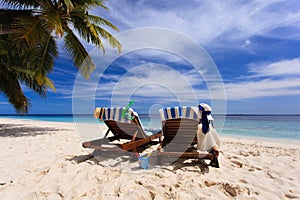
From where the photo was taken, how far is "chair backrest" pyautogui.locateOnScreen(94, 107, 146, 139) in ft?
12.6

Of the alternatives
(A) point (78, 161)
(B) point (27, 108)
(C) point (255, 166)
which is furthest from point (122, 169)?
(B) point (27, 108)

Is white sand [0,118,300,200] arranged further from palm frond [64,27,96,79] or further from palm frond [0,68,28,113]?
palm frond [0,68,28,113]

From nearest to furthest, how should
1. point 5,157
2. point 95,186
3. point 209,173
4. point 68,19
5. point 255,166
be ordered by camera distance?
point 95,186, point 209,173, point 255,166, point 5,157, point 68,19

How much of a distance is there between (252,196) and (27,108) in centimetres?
961

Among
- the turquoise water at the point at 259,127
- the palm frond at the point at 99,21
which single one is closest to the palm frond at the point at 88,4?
the palm frond at the point at 99,21

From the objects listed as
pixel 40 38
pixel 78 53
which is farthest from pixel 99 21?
pixel 40 38

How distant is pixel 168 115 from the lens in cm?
358

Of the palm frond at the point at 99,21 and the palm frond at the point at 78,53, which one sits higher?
the palm frond at the point at 99,21

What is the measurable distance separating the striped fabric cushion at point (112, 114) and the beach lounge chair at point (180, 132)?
0.87 m

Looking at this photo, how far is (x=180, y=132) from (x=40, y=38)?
222 inches

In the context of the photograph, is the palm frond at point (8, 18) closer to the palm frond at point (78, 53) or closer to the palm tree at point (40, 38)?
the palm tree at point (40, 38)

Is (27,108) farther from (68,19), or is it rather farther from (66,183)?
(66,183)

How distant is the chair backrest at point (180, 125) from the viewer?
340cm

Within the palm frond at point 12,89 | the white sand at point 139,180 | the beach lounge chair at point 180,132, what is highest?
the palm frond at point 12,89
